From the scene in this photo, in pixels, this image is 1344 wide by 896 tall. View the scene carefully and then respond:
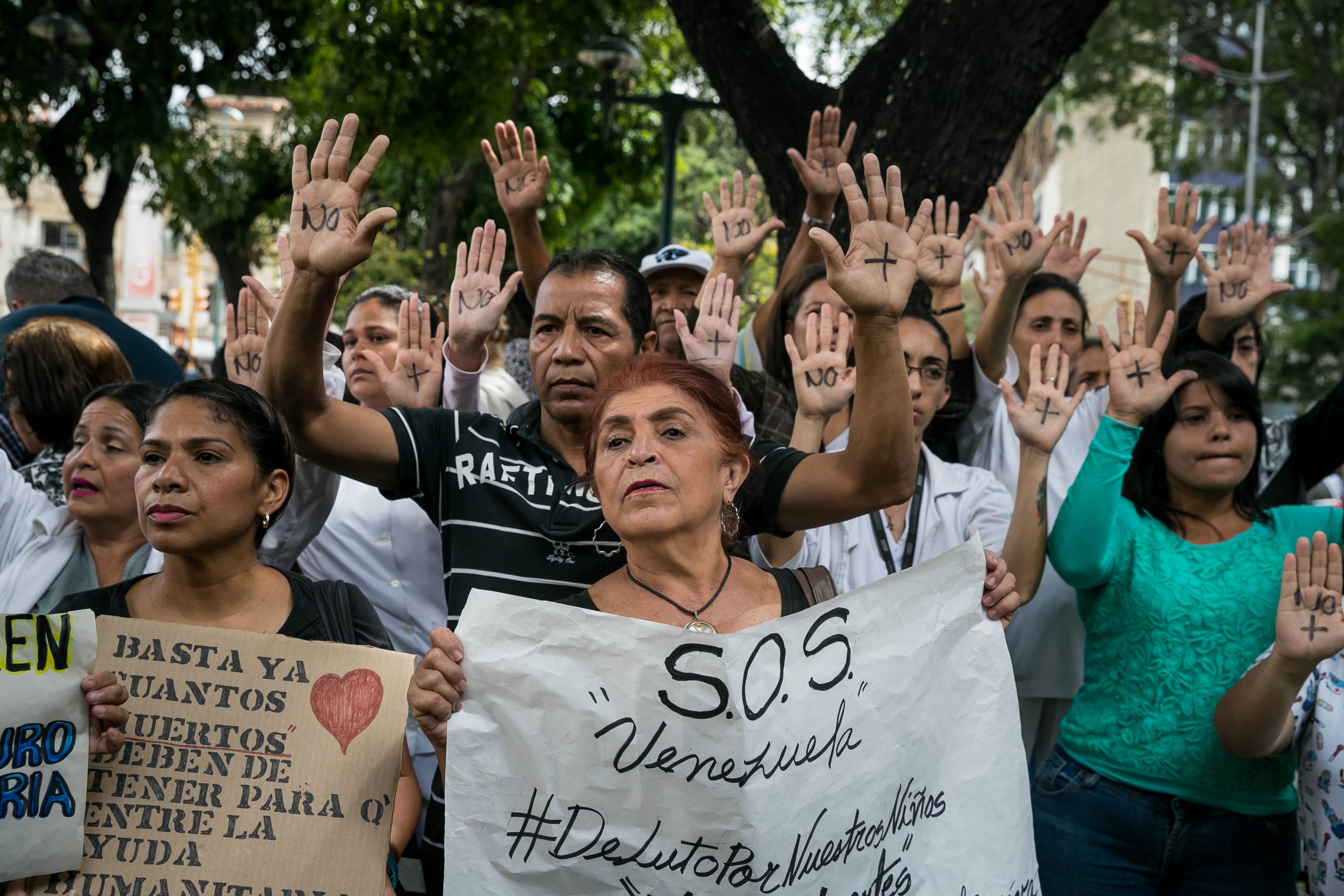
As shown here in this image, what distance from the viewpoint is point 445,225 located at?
13.4 m

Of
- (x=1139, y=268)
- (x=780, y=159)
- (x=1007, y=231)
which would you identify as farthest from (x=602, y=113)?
(x=1139, y=268)

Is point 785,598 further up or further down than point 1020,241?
further down

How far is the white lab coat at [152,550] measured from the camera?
290 cm

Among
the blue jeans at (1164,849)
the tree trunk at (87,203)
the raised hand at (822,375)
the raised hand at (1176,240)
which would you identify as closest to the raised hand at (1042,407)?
the raised hand at (822,375)

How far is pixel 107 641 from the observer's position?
2322 mm

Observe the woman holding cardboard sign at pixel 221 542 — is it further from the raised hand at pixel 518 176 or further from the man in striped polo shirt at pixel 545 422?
the raised hand at pixel 518 176

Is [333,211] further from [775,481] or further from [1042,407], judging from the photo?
[1042,407]

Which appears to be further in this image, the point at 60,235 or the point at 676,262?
the point at 60,235

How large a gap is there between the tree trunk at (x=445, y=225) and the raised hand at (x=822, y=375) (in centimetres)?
998

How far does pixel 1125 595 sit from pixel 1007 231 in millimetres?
1464

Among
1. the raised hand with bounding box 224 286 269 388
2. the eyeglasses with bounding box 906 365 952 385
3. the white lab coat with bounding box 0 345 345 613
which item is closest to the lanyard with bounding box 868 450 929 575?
the eyeglasses with bounding box 906 365 952 385

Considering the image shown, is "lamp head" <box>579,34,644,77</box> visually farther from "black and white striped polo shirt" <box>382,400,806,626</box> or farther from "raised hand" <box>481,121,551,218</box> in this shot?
"black and white striped polo shirt" <box>382,400,806,626</box>

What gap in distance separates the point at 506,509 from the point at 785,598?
2.21ft

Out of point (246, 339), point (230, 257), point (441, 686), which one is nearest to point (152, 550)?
point (246, 339)
